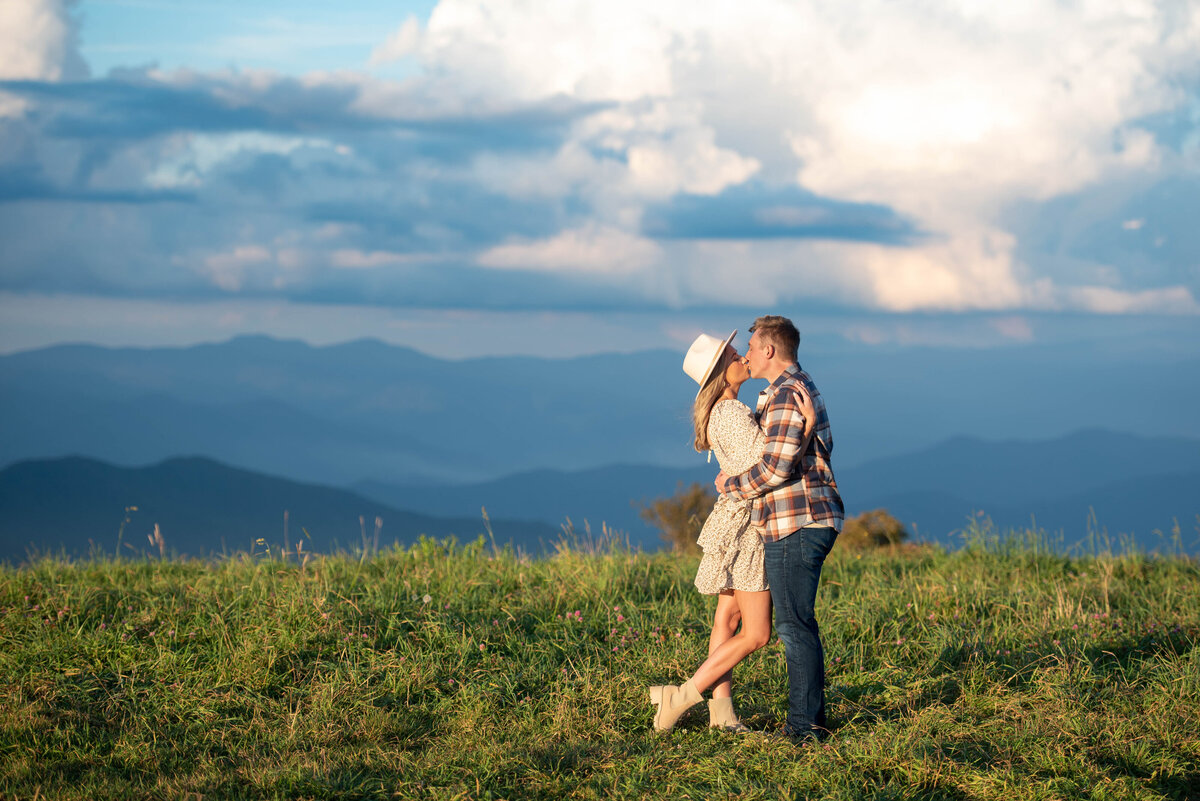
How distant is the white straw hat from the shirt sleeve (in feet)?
1.41

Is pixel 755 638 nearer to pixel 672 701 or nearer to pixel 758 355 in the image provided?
pixel 672 701

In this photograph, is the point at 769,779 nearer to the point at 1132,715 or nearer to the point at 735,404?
the point at 735,404

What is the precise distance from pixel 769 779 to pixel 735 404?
1961 mm

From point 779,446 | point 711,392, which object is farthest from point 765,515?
point 711,392

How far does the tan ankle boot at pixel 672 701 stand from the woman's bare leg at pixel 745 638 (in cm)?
11

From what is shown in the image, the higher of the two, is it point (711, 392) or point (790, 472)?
point (711, 392)

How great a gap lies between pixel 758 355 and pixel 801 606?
1375 mm

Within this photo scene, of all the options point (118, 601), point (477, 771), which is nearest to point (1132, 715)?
point (477, 771)

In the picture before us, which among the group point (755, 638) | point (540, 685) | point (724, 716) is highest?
point (755, 638)

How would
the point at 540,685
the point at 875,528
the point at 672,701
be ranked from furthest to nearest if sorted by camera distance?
the point at 875,528 → the point at 540,685 → the point at 672,701

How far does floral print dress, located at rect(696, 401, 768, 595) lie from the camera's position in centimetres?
529

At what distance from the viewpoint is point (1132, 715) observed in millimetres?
6090

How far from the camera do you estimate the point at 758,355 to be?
5.26m

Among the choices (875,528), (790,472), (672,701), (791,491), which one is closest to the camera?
(790,472)
